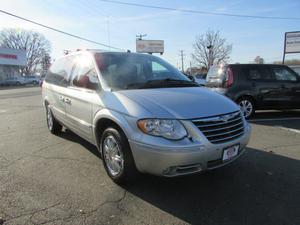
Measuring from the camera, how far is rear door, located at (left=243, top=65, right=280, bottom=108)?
→ 9173 mm

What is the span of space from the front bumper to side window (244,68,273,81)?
20.1 feet

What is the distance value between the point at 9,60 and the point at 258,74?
163 ft

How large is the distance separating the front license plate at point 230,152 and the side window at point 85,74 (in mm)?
2006

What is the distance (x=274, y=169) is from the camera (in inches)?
183

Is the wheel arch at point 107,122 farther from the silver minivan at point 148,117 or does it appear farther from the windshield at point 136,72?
the windshield at point 136,72

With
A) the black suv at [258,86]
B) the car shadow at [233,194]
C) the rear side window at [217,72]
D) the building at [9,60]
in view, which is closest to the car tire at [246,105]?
the black suv at [258,86]

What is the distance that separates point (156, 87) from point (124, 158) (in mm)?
1187

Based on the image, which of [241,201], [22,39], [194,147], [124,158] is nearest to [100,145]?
[124,158]

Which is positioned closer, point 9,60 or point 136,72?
point 136,72

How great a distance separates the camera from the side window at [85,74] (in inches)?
179

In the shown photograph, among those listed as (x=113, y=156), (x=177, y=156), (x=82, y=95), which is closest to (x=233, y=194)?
(x=177, y=156)

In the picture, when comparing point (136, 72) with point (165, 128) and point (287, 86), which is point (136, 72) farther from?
point (287, 86)

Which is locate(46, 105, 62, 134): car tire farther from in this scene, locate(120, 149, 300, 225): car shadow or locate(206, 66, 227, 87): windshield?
locate(206, 66, 227, 87): windshield

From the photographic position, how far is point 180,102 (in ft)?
12.5
